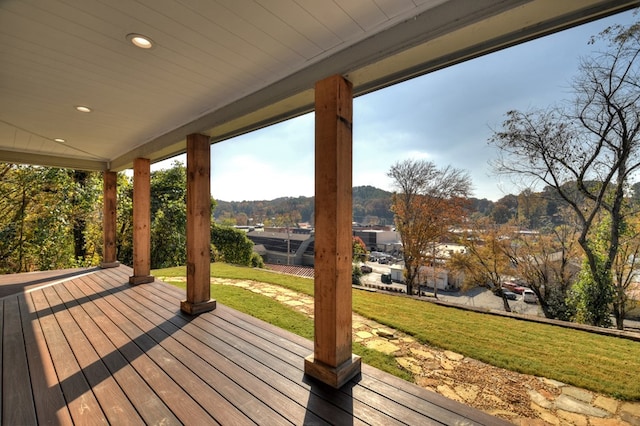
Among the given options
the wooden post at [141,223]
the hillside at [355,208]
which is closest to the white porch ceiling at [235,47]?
the hillside at [355,208]

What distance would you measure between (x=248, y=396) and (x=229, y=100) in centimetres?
243

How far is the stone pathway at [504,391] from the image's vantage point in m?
1.92

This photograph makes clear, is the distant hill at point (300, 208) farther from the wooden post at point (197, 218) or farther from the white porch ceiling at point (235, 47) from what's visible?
the white porch ceiling at point (235, 47)

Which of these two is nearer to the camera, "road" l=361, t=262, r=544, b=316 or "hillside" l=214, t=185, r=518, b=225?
"hillside" l=214, t=185, r=518, b=225

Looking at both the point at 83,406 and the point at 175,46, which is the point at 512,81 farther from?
the point at 83,406

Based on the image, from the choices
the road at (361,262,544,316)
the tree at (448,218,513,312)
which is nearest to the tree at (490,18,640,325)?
the tree at (448,218,513,312)

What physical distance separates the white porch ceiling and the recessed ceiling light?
45mm

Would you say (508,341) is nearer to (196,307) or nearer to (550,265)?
(196,307)

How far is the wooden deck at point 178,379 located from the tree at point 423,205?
11321 millimetres

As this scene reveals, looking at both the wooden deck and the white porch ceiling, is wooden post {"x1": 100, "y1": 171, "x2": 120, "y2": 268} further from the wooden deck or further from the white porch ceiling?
the white porch ceiling

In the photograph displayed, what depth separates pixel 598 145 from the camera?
748 centimetres

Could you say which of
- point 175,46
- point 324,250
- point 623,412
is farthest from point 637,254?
point 175,46

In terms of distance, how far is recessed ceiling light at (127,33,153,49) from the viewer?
65.4 inches

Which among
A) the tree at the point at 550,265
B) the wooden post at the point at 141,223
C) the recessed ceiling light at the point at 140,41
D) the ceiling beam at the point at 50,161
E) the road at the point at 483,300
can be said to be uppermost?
the recessed ceiling light at the point at 140,41
